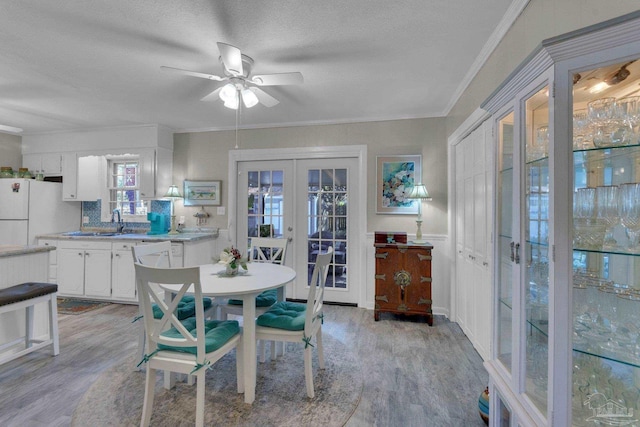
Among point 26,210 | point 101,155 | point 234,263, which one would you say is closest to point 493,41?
point 234,263

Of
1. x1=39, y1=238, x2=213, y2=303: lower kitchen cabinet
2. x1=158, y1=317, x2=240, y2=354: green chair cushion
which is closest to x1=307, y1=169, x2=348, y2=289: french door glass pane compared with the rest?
x1=39, y1=238, x2=213, y2=303: lower kitchen cabinet

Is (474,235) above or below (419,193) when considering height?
below

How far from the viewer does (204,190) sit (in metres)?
4.45

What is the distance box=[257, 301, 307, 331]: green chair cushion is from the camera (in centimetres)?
208

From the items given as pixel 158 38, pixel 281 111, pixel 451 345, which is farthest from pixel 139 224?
pixel 451 345

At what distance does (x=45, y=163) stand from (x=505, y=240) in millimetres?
6138

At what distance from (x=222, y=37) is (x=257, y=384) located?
249 centimetres

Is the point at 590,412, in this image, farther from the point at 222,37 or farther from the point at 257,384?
the point at 222,37

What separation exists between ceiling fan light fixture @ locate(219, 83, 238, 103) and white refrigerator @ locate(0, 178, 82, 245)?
3.86 meters

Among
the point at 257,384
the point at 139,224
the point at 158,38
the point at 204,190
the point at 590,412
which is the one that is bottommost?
the point at 257,384

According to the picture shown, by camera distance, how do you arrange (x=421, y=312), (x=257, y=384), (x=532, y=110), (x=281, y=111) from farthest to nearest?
(x=281, y=111) < (x=421, y=312) < (x=257, y=384) < (x=532, y=110)

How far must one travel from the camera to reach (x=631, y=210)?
105 centimetres

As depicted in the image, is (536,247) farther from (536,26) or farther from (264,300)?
(264,300)

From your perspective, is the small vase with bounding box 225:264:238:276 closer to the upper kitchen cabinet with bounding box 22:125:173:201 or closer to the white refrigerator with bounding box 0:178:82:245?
the upper kitchen cabinet with bounding box 22:125:173:201
